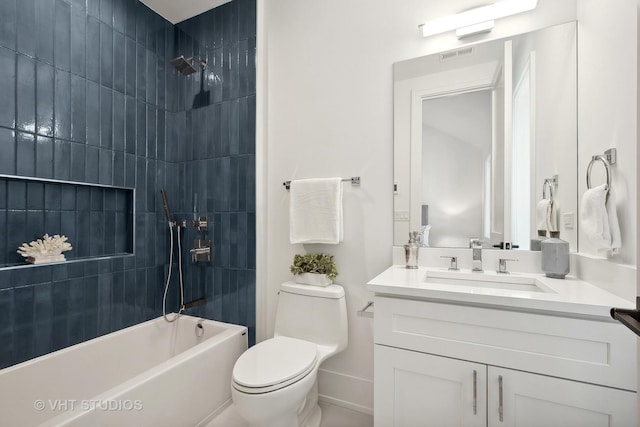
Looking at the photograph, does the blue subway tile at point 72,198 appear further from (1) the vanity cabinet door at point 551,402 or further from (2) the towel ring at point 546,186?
(2) the towel ring at point 546,186

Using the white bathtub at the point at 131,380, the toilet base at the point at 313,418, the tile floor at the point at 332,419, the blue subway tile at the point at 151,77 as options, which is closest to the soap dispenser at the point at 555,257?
the tile floor at the point at 332,419

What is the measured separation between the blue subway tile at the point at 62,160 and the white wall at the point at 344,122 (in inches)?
42.7

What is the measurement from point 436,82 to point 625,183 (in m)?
0.95

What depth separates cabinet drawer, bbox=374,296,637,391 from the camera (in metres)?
0.90

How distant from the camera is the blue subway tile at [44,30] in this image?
5.12 ft

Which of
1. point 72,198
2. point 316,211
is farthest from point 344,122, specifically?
point 72,198

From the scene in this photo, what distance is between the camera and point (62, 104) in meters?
1.64

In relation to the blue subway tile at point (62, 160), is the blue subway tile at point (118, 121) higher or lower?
higher

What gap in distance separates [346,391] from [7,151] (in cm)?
220

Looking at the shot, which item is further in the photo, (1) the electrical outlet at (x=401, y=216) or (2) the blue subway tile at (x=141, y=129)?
(2) the blue subway tile at (x=141, y=129)

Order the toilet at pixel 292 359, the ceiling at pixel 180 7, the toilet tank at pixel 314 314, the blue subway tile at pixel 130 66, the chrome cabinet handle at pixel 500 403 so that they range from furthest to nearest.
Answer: the ceiling at pixel 180 7 < the blue subway tile at pixel 130 66 < the toilet tank at pixel 314 314 < the toilet at pixel 292 359 < the chrome cabinet handle at pixel 500 403

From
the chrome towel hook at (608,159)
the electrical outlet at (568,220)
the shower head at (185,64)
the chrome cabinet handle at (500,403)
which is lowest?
the chrome cabinet handle at (500,403)

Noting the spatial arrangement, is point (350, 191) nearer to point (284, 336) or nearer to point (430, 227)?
point (430, 227)

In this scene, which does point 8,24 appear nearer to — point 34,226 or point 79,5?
point 79,5
